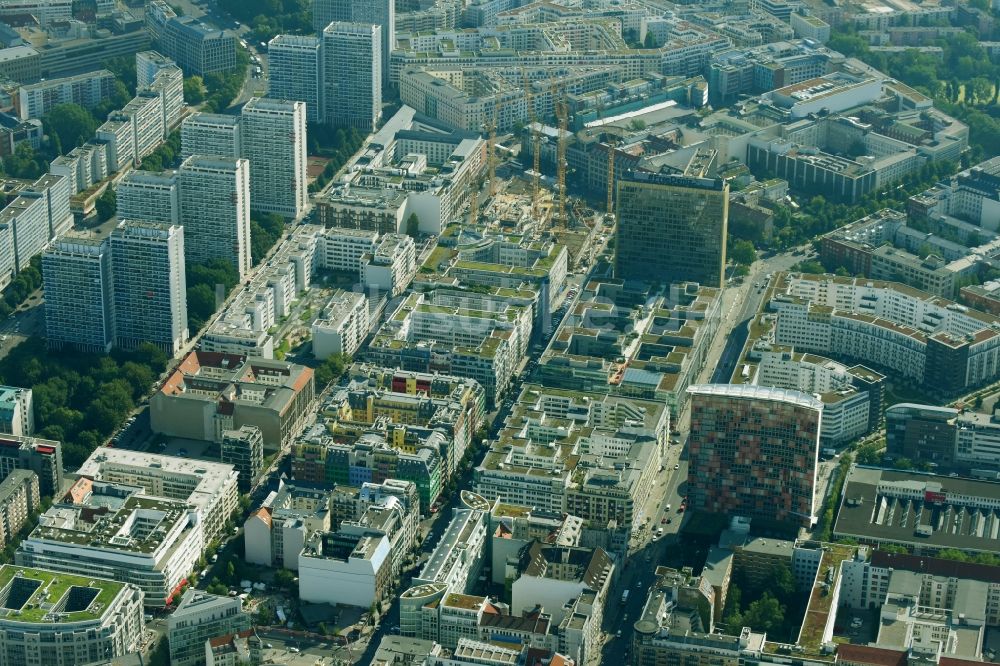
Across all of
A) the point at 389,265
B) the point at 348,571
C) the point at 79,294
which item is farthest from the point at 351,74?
the point at 348,571

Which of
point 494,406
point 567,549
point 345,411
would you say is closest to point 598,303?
point 494,406

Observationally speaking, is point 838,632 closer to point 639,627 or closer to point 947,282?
point 639,627

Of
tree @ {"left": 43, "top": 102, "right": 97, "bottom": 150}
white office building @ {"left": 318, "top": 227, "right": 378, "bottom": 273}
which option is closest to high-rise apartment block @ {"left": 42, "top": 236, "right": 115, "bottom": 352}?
white office building @ {"left": 318, "top": 227, "right": 378, "bottom": 273}

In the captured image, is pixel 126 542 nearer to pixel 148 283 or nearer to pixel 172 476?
pixel 172 476

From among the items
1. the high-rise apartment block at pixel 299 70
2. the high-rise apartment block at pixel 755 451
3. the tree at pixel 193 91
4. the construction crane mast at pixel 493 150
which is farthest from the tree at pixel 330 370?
the tree at pixel 193 91

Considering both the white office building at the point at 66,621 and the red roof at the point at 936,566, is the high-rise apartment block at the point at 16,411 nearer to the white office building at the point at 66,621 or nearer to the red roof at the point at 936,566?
the white office building at the point at 66,621
